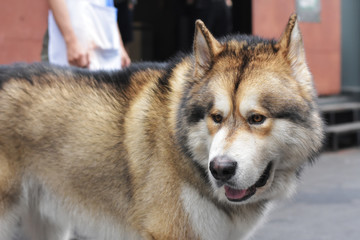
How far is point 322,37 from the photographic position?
11.0 meters

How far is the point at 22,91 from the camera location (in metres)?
3.57

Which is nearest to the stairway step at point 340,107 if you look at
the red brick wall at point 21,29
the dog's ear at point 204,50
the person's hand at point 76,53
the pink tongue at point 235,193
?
the red brick wall at point 21,29

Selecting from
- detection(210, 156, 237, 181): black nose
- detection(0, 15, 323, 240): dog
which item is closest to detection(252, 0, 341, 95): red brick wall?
detection(0, 15, 323, 240): dog

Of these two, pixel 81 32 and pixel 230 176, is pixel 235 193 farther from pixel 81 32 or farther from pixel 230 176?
pixel 81 32

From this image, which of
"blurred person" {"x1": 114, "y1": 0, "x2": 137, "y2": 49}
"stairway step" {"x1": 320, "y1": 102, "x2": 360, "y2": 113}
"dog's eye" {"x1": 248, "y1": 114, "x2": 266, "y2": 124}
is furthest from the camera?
"stairway step" {"x1": 320, "y1": 102, "x2": 360, "y2": 113}

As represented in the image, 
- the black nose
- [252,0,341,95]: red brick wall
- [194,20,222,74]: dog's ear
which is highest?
[194,20,222,74]: dog's ear

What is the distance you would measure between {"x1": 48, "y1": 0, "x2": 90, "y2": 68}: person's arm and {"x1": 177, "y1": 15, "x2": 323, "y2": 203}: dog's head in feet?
3.75

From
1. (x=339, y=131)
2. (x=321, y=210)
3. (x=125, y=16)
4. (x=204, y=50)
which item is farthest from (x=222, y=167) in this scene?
(x=339, y=131)

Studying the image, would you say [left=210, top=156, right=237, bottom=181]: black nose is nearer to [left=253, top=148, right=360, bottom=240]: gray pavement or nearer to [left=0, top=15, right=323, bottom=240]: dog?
[left=0, top=15, right=323, bottom=240]: dog

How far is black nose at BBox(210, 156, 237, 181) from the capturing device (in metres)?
2.78

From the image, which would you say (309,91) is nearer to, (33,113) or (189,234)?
(189,234)

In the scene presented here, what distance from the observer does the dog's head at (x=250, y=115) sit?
9.43 ft

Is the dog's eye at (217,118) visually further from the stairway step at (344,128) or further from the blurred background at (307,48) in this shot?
the stairway step at (344,128)

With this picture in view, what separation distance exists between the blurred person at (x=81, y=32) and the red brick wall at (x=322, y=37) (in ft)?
20.0
